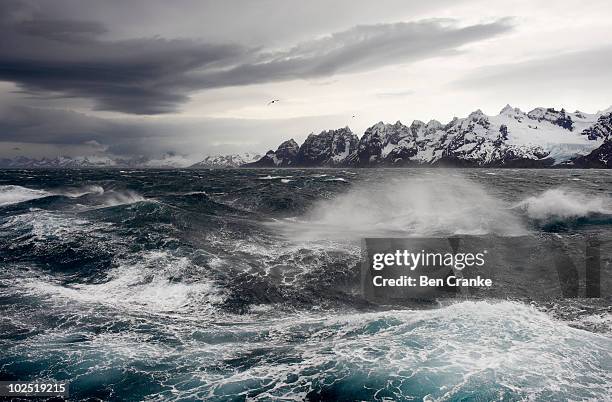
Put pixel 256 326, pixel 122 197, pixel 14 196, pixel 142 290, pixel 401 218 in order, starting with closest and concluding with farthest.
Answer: pixel 256 326 < pixel 142 290 < pixel 401 218 < pixel 14 196 < pixel 122 197

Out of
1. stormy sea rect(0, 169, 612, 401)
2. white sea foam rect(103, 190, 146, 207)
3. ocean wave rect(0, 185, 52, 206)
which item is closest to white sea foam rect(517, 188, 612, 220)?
stormy sea rect(0, 169, 612, 401)

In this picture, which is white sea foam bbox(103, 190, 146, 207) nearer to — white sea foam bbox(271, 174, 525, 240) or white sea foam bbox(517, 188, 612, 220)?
white sea foam bbox(271, 174, 525, 240)

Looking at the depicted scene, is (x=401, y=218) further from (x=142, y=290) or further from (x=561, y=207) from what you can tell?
(x=142, y=290)

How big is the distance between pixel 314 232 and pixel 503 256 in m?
18.2

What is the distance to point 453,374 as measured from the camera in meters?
15.5

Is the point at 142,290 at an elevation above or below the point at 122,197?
below

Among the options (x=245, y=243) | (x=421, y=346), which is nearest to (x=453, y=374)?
(x=421, y=346)

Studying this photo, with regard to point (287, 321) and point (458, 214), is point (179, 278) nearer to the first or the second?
point (287, 321)

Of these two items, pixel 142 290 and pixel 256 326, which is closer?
pixel 256 326

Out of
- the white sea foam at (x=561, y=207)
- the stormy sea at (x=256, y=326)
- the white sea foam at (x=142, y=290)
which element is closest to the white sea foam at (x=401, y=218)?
the stormy sea at (x=256, y=326)

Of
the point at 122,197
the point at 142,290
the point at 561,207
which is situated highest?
the point at 122,197

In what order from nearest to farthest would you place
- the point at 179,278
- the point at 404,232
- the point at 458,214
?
1. the point at 179,278
2. the point at 404,232
3. the point at 458,214

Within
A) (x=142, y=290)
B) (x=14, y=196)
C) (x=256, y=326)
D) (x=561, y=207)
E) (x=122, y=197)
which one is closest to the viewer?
(x=256, y=326)

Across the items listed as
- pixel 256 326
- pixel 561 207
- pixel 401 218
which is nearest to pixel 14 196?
pixel 401 218
